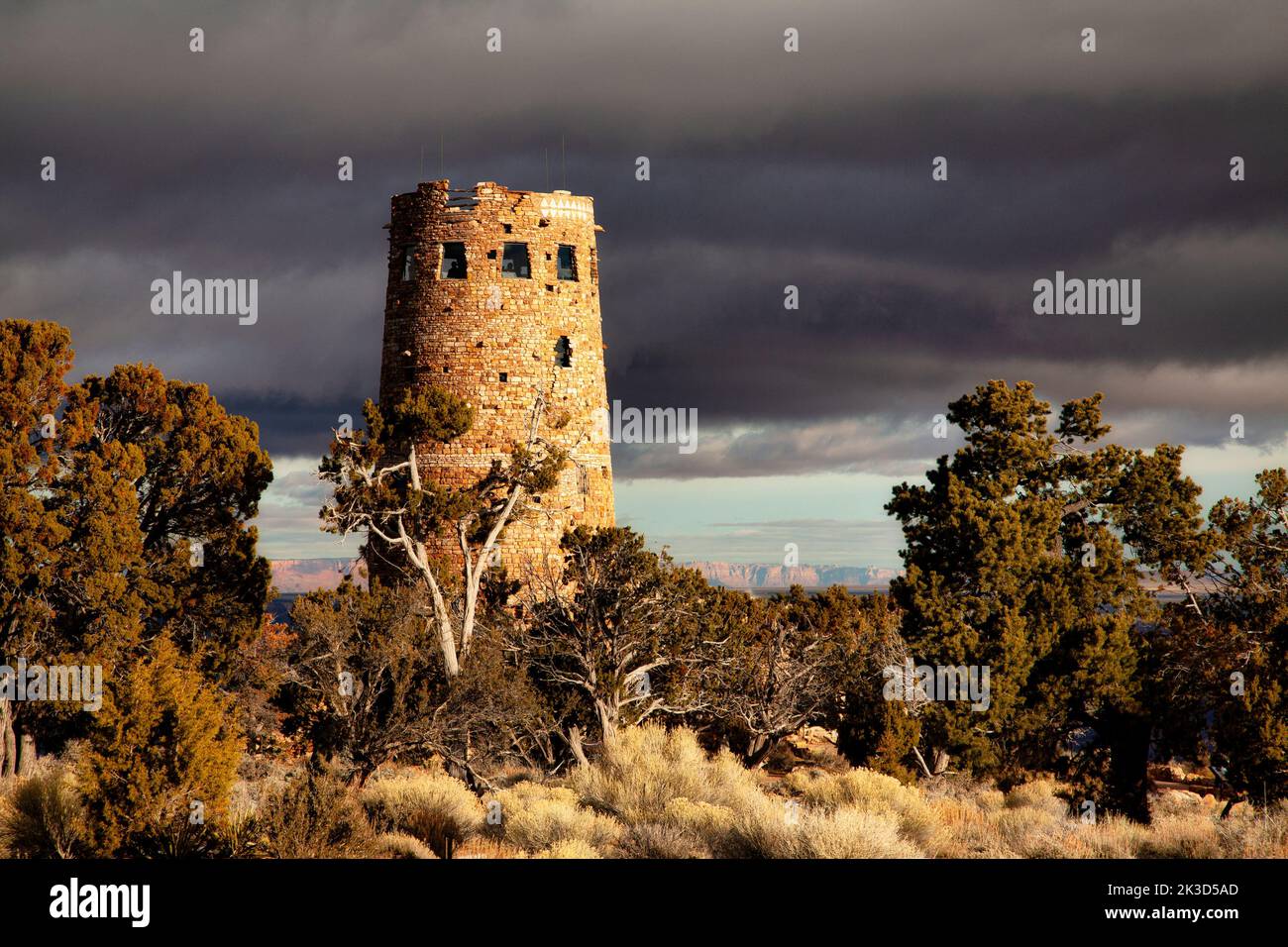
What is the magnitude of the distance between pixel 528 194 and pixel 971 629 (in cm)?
1878

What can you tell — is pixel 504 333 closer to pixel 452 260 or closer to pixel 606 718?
pixel 452 260

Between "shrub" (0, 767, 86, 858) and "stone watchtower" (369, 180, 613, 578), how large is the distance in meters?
18.9

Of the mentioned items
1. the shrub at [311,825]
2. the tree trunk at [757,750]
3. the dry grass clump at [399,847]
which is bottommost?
the tree trunk at [757,750]

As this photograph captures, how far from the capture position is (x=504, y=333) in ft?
130

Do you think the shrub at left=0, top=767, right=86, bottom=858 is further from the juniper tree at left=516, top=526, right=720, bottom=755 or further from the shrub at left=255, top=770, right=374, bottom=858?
the juniper tree at left=516, top=526, right=720, bottom=755

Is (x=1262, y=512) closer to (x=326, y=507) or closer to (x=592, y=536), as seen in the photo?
(x=592, y=536)

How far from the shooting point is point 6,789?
80.5 feet

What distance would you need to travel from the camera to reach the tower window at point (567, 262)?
40881 mm

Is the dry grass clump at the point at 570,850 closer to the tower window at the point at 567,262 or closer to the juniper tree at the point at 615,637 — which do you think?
the juniper tree at the point at 615,637

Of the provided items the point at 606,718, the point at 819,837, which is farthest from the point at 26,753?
A: the point at 819,837

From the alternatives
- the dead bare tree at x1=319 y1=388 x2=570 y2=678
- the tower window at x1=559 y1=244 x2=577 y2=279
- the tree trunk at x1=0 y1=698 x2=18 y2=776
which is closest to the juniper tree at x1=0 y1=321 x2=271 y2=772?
the tree trunk at x1=0 y1=698 x2=18 y2=776

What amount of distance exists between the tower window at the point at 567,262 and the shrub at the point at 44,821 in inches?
944

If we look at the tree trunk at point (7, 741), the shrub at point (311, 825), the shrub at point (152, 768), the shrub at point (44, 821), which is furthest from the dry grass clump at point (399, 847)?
the tree trunk at point (7, 741)
